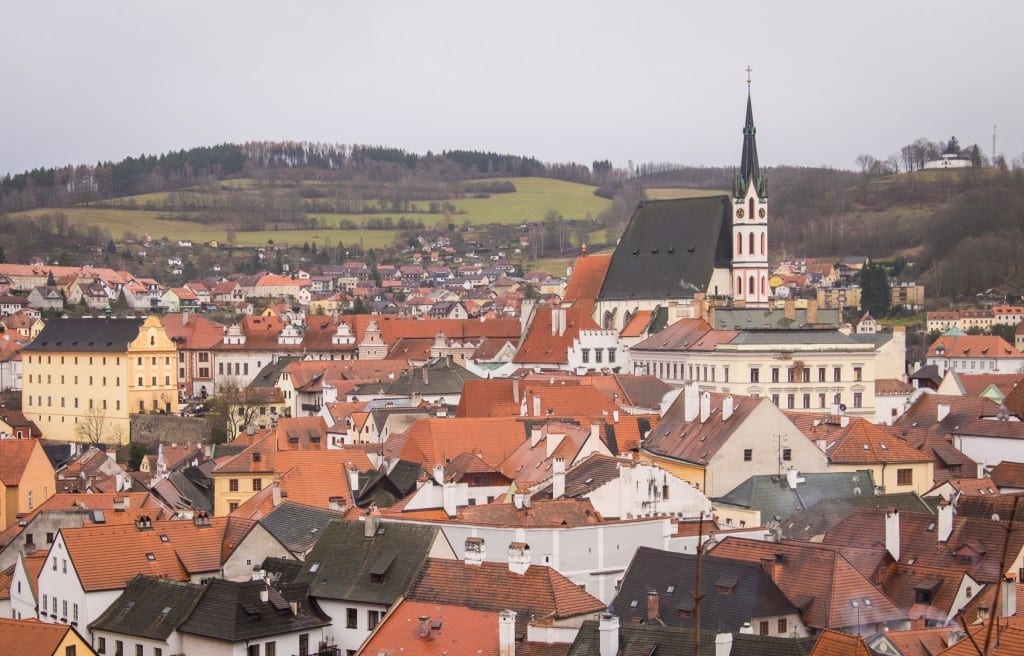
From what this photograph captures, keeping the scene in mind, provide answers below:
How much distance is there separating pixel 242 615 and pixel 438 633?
4.99m

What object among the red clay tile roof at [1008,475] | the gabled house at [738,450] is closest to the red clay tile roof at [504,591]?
the gabled house at [738,450]

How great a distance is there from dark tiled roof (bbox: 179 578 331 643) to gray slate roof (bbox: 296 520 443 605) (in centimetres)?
122

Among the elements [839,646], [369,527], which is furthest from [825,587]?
[369,527]

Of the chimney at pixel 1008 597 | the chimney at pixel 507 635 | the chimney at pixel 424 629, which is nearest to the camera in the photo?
the chimney at pixel 507 635

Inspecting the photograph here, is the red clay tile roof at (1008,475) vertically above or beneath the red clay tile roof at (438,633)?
beneath

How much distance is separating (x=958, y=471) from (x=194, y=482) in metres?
28.2

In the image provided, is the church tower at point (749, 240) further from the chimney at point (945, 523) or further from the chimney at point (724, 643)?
the chimney at point (724, 643)

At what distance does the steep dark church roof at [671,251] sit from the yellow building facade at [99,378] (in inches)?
1107

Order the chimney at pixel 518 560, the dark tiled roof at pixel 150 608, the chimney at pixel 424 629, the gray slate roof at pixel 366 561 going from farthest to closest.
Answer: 1. the gray slate roof at pixel 366 561
2. the dark tiled roof at pixel 150 608
3. the chimney at pixel 518 560
4. the chimney at pixel 424 629

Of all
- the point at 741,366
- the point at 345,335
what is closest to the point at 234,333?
the point at 345,335

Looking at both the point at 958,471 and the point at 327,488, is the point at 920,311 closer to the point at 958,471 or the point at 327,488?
the point at 958,471

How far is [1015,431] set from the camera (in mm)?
58906

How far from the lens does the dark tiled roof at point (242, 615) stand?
31.9 metres

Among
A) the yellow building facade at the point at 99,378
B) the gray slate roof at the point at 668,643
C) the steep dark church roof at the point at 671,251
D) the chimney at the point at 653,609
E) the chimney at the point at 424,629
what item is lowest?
the yellow building facade at the point at 99,378
